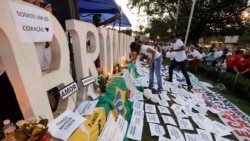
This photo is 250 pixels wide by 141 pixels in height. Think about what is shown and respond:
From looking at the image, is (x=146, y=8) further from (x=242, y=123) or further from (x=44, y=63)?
(x=44, y=63)

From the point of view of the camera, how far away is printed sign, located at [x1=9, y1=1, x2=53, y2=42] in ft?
4.45

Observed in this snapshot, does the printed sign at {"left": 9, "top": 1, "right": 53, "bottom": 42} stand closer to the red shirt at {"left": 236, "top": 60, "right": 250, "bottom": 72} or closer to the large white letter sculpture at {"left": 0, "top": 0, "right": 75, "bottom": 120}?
the large white letter sculpture at {"left": 0, "top": 0, "right": 75, "bottom": 120}

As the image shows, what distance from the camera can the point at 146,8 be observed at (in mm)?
19703

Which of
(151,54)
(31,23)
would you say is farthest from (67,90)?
(151,54)

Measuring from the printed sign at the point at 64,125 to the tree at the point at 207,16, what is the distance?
14555mm

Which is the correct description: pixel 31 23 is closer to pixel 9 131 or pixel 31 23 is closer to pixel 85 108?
pixel 9 131

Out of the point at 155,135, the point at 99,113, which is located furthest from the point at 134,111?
the point at 99,113

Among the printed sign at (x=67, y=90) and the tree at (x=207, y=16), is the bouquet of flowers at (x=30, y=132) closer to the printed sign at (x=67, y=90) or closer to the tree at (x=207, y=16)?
the printed sign at (x=67, y=90)

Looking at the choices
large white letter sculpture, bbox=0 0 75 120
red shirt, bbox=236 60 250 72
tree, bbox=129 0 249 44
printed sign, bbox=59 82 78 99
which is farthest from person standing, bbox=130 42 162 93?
tree, bbox=129 0 249 44

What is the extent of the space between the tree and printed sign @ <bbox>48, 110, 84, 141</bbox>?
1456cm

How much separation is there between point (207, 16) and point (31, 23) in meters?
18.1

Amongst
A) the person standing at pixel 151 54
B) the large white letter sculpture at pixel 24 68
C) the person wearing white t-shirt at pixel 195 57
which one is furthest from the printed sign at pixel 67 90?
the person wearing white t-shirt at pixel 195 57

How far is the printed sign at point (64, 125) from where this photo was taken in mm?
1499

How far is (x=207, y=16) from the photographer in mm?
17109
